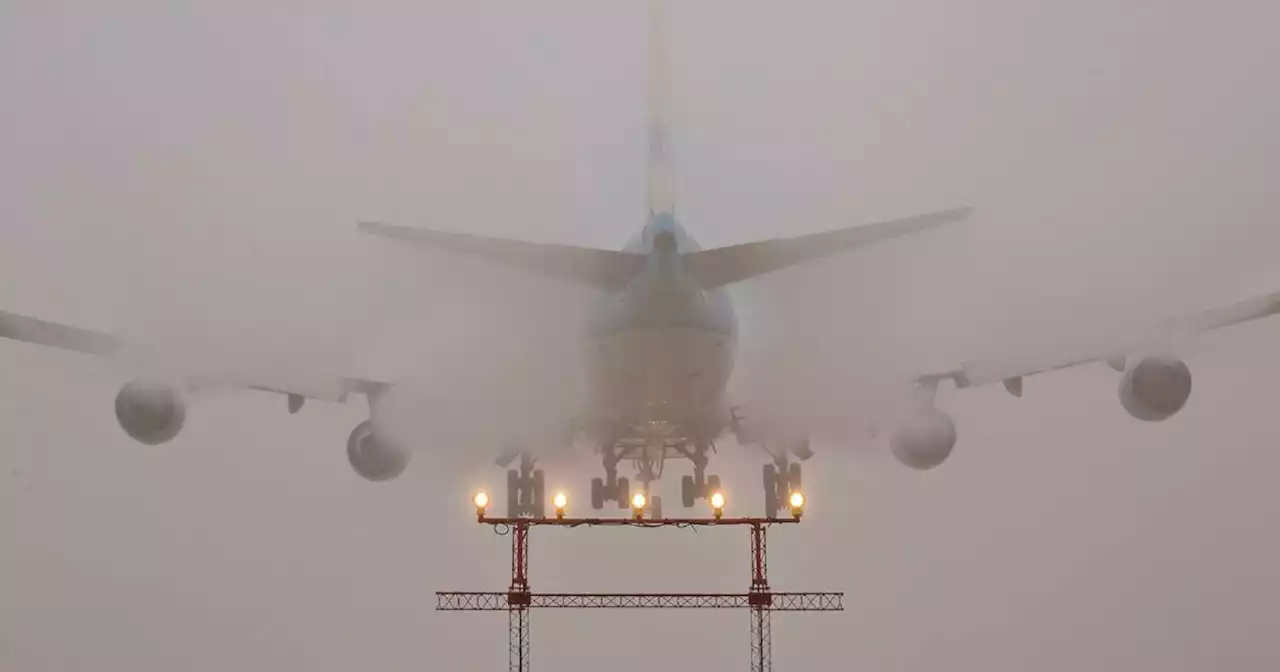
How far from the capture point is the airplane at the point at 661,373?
9.51 metres

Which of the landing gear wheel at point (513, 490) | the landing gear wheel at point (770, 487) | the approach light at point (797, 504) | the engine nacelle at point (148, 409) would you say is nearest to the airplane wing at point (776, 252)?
the landing gear wheel at point (770, 487)

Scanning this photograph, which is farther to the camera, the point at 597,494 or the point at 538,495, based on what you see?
the point at 597,494

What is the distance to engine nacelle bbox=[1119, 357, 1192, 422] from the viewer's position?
9.44 meters

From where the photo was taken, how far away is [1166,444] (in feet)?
38.8

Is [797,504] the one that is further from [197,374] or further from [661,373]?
[197,374]

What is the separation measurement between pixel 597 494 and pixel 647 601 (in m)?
1.68

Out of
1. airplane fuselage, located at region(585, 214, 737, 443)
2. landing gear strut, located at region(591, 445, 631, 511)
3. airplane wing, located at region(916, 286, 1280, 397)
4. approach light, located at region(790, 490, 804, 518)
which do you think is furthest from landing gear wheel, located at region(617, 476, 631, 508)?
airplane wing, located at region(916, 286, 1280, 397)

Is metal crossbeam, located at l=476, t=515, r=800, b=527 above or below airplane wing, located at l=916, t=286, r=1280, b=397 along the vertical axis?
below

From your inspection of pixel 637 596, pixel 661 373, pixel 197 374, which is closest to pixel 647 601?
pixel 637 596

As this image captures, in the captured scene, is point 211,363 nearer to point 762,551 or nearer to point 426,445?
point 426,445

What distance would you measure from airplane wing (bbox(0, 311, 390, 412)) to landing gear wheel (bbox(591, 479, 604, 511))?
267 centimetres

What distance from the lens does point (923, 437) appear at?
1130 cm

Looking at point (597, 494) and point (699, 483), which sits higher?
point (699, 483)

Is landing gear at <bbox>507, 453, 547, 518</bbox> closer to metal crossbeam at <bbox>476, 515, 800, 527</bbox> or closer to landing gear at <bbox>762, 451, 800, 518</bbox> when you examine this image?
metal crossbeam at <bbox>476, 515, 800, 527</bbox>
